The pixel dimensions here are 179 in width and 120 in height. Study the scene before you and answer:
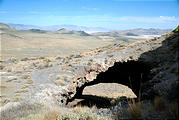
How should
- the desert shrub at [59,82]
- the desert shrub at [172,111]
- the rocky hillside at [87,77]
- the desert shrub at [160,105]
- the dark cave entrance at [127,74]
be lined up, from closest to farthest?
the desert shrub at [172,111], the desert shrub at [160,105], the rocky hillside at [87,77], the desert shrub at [59,82], the dark cave entrance at [127,74]

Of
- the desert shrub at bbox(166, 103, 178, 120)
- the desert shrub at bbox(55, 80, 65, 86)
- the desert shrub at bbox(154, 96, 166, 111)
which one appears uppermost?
the desert shrub at bbox(166, 103, 178, 120)

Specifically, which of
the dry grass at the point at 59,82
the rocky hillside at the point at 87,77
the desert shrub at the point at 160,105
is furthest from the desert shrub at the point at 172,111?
the dry grass at the point at 59,82

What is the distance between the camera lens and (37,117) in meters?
7.71

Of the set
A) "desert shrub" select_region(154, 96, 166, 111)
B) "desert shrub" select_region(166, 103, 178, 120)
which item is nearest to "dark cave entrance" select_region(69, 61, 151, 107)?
"desert shrub" select_region(154, 96, 166, 111)

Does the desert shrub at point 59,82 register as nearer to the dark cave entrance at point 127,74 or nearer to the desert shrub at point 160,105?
the dark cave entrance at point 127,74

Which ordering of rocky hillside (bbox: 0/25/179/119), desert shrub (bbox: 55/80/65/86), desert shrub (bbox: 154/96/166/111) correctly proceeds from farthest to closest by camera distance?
desert shrub (bbox: 55/80/65/86), rocky hillside (bbox: 0/25/179/119), desert shrub (bbox: 154/96/166/111)

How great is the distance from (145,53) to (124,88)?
508 inches

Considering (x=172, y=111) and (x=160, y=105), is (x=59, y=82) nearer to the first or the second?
(x=160, y=105)

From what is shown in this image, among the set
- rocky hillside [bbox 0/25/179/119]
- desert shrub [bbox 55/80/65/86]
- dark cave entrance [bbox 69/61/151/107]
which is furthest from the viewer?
dark cave entrance [bbox 69/61/151/107]

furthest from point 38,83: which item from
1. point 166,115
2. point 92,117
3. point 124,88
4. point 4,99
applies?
point 124,88

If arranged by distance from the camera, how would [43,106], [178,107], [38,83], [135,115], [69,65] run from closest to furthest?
[178,107]
[135,115]
[43,106]
[38,83]
[69,65]

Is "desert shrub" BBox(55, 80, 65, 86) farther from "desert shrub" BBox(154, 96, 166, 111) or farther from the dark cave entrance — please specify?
"desert shrub" BBox(154, 96, 166, 111)

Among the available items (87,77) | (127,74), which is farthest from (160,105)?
(127,74)

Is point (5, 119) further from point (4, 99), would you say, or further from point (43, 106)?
point (4, 99)
